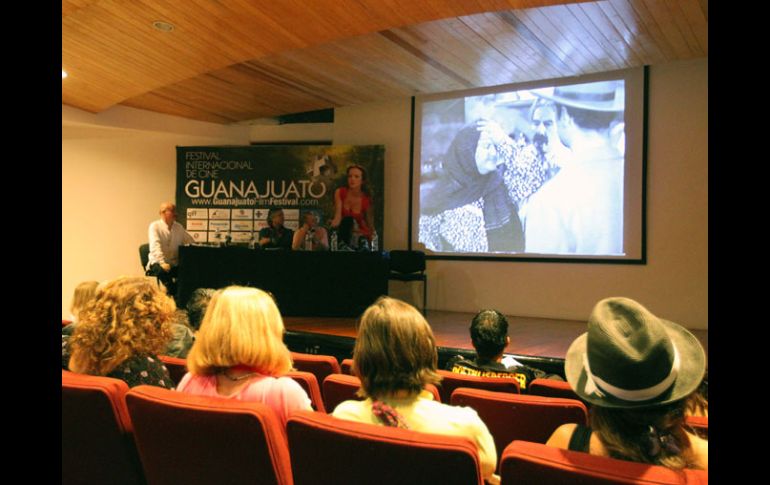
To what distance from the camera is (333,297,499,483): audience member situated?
145cm

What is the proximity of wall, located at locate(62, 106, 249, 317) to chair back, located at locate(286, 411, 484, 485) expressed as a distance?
28.1 ft

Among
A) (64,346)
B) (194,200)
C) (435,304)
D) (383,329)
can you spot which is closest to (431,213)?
(435,304)

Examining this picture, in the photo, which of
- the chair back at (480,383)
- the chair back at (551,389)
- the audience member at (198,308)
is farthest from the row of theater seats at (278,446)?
the audience member at (198,308)

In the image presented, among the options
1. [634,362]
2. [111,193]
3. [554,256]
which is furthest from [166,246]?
[634,362]

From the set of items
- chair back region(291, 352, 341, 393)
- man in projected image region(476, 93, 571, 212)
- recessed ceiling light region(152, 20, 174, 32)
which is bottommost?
chair back region(291, 352, 341, 393)

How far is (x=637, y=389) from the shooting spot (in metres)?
1.17

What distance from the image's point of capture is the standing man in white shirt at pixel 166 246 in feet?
23.9

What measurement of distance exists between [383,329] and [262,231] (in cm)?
747

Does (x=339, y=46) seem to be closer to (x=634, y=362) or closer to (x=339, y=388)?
(x=339, y=388)

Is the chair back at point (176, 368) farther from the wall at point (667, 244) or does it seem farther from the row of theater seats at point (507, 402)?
the wall at point (667, 244)

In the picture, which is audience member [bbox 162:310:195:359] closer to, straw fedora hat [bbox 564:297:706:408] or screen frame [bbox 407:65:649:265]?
straw fedora hat [bbox 564:297:706:408]

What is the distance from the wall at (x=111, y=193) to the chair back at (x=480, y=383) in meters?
7.82

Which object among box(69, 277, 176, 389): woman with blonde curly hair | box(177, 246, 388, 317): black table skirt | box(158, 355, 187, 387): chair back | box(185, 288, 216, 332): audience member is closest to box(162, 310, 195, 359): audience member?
box(185, 288, 216, 332): audience member
